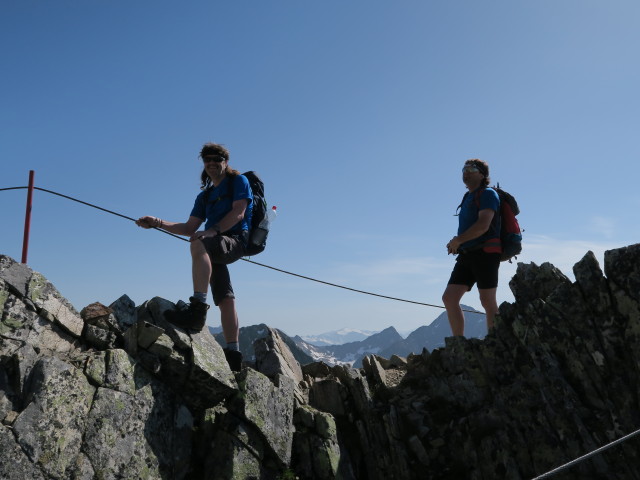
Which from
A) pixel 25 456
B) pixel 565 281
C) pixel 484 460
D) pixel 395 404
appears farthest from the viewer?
pixel 395 404

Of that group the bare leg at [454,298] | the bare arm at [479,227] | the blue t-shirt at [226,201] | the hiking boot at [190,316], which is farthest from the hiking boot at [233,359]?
the bare arm at [479,227]

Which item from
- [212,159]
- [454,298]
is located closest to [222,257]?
[212,159]

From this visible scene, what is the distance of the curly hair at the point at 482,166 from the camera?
11477 millimetres

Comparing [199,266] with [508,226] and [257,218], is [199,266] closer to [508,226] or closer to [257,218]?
[257,218]

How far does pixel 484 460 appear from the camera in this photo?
953cm

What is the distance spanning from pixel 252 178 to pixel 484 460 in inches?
303

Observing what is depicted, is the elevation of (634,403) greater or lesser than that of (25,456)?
lesser

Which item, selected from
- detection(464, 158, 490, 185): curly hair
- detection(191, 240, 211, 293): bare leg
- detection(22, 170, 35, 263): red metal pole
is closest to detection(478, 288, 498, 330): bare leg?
detection(464, 158, 490, 185): curly hair

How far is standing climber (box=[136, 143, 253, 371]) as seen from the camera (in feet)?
32.1

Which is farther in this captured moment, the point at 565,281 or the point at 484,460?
the point at 565,281

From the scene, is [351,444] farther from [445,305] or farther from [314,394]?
[445,305]

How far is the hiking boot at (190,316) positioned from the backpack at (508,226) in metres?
6.65

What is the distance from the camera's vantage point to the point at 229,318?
10.5m

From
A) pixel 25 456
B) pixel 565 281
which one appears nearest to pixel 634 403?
pixel 565 281
